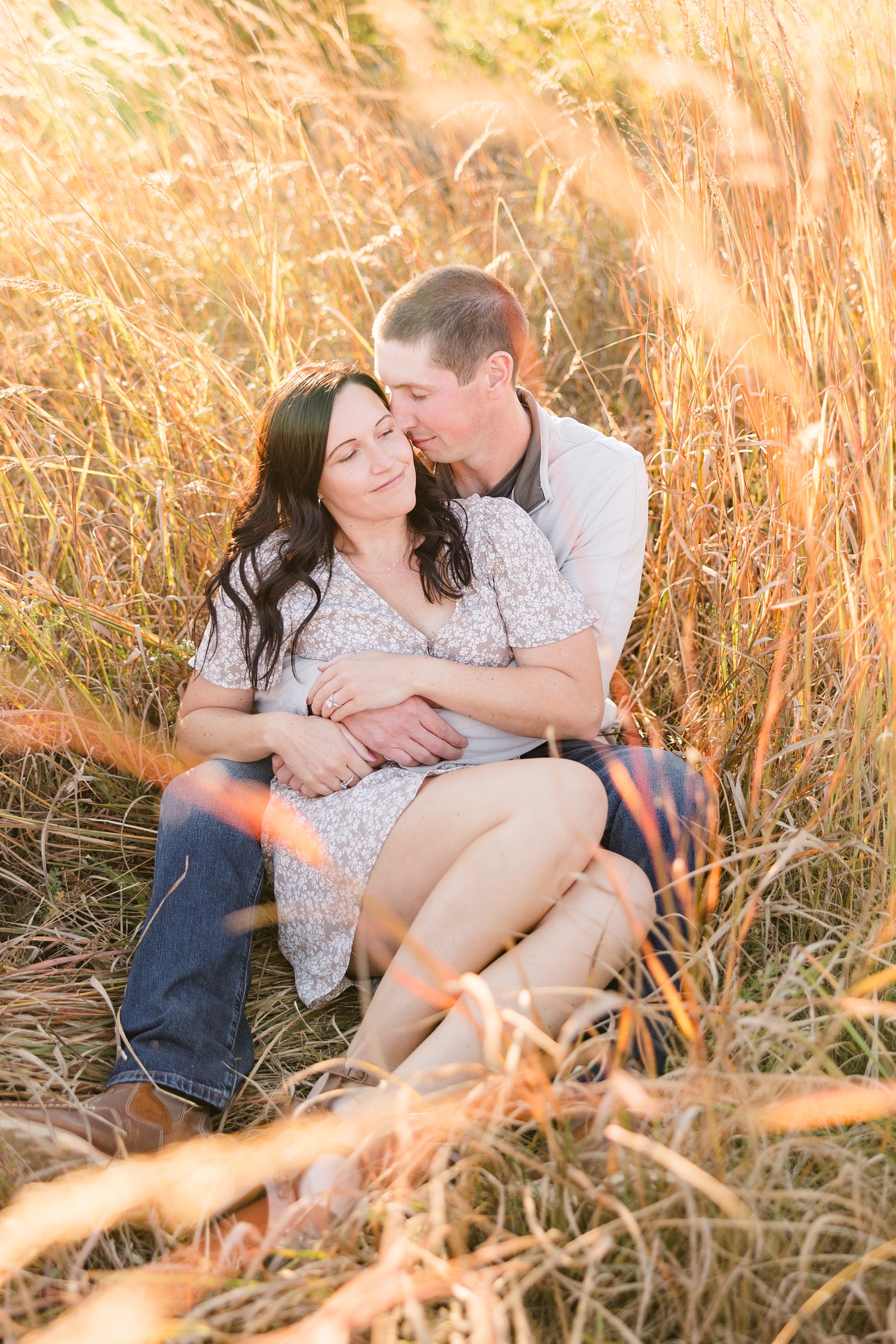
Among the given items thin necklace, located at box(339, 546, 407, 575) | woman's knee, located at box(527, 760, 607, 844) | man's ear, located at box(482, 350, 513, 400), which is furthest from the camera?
man's ear, located at box(482, 350, 513, 400)

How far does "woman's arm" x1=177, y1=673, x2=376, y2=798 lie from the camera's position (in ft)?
5.77

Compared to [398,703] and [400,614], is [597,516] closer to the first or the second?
[400,614]

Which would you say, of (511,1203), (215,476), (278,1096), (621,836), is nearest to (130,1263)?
(278,1096)

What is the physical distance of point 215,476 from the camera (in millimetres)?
2443

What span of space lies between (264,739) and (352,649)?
236 mm

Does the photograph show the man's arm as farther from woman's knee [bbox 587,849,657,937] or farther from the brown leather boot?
the brown leather boot

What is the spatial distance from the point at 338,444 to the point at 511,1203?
1.25 metres

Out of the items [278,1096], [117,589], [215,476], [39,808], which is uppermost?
[215,476]

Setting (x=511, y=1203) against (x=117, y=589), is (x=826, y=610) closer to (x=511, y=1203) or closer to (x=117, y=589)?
(x=511, y=1203)

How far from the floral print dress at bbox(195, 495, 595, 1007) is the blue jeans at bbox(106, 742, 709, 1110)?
10cm

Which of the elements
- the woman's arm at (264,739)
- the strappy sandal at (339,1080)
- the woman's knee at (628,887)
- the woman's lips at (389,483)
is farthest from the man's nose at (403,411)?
the strappy sandal at (339,1080)

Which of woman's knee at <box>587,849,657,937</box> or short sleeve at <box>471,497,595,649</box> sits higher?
short sleeve at <box>471,497,595,649</box>

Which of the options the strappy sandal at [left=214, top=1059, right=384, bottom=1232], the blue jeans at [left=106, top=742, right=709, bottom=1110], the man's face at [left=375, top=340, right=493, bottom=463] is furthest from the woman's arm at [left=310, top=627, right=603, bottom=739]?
the strappy sandal at [left=214, top=1059, right=384, bottom=1232]

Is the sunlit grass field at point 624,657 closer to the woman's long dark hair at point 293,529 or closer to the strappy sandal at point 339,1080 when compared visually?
the strappy sandal at point 339,1080
